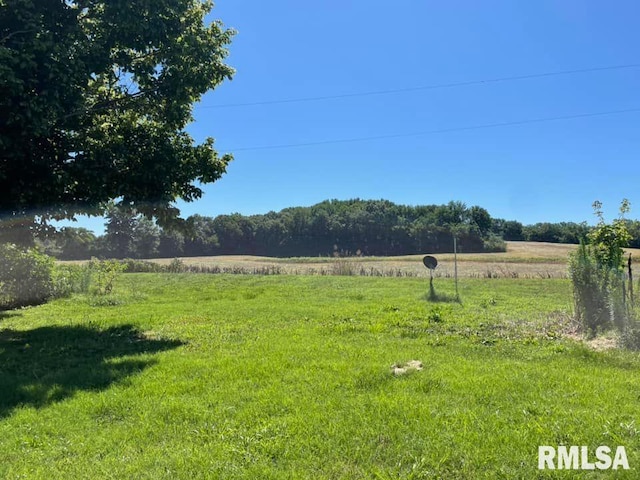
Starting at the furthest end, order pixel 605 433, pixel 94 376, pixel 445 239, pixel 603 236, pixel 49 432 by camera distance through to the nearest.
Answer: pixel 445 239 → pixel 603 236 → pixel 94 376 → pixel 49 432 → pixel 605 433

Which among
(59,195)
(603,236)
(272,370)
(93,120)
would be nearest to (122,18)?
(93,120)

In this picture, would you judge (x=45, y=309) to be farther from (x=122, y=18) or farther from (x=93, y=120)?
(x=122, y=18)

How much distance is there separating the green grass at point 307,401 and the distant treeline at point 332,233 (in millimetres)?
56278

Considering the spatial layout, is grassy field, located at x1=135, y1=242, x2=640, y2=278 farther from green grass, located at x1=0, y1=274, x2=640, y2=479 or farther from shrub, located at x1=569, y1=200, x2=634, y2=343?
green grass, located at x1=0, y1=274, x2=640, y2=479

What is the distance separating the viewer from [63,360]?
715 centimetres

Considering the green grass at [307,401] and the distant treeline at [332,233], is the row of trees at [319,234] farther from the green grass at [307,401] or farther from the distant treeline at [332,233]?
the green grass at [307,401]

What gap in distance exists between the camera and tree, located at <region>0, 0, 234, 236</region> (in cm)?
734

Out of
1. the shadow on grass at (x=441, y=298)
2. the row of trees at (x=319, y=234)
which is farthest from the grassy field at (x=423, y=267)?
the row of trees at (x=319, y=234)

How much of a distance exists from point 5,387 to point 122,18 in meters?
6.36

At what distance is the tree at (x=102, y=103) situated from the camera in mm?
7340

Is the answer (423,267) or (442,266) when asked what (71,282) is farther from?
(442,266)

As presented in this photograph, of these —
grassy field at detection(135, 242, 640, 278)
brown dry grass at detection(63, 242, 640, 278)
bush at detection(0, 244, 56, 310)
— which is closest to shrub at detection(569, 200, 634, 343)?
grassy field at detection(135, 242, 640, 278)

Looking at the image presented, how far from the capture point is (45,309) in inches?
546

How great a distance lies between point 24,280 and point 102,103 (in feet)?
30.9
